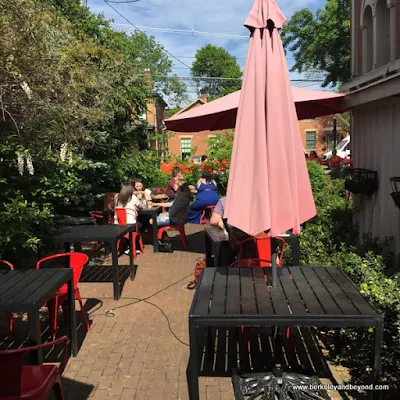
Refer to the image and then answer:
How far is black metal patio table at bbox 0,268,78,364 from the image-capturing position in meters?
2.79

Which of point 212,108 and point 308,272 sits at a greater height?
point 212,108

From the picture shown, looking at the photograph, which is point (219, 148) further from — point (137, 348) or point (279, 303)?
point (279, 303)

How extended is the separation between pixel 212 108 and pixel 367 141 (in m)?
2.46

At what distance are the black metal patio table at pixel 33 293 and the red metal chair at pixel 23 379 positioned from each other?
38 centimetres

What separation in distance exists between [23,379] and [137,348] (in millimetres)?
1521

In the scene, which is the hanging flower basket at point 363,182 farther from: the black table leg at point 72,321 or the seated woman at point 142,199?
the black table leg at point 72,321

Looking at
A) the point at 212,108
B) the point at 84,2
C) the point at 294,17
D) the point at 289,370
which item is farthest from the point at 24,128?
the point at 294,17

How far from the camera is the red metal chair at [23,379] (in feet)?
6.73

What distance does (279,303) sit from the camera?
2.69 meters

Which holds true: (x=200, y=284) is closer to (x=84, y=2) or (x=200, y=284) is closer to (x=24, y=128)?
(x=24, y=128)

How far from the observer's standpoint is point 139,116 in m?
11.6

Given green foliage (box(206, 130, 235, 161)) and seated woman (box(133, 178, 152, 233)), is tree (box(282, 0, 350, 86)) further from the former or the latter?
seated woman (box(133, 178, 152, 233))

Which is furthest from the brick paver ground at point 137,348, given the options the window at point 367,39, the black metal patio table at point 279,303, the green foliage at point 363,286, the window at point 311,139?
the window at point 311,139

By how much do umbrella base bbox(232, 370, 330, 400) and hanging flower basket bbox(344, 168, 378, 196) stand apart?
137 inches
